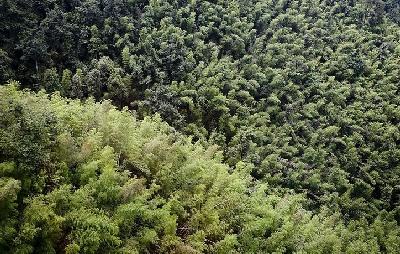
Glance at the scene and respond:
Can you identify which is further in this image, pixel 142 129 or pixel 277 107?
pixel 277 107

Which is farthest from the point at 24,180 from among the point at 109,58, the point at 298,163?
the point at 298,163

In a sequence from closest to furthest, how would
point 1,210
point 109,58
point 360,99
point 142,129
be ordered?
point 1,210 < point 142,129 < point 109,58 < point 360,99

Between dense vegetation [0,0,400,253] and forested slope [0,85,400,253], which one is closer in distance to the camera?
forested slope [0,85,400,253]

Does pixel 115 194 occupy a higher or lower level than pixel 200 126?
higher

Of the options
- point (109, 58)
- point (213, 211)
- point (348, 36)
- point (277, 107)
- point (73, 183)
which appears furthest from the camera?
point (348, 36)

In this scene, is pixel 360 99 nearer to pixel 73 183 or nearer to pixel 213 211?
pixel 213 211

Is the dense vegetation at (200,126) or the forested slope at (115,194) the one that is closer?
the forested slope at (115,194)

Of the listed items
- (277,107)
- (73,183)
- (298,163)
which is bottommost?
(298,163)

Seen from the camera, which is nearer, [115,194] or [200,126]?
[115,194]
